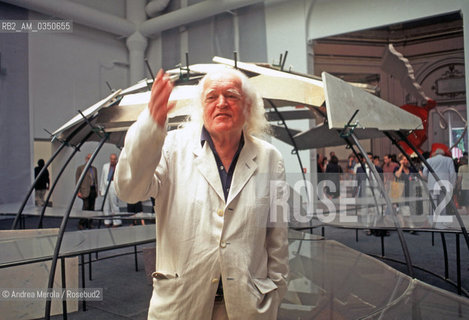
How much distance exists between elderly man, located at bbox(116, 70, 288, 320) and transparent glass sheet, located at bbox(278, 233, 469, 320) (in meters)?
0.46

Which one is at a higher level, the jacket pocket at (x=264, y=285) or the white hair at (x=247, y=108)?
the white hair at (x=247, y=108)

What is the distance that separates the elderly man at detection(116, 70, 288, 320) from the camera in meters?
1.37

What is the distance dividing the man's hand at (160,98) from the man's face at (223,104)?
0.28 metres

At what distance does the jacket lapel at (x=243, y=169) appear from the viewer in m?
1.41

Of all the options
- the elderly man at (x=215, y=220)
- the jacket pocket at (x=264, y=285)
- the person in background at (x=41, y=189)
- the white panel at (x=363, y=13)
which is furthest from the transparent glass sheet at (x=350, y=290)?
the person in background at (x=41, y=189)

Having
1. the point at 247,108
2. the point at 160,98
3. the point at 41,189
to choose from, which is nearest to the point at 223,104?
the point at 247,108

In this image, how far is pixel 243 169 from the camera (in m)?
1.46

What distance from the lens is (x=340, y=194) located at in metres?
2.47

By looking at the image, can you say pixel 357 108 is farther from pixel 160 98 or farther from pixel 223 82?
pixel 160 98

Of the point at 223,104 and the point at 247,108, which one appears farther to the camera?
the point at 247,108

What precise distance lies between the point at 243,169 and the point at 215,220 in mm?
218

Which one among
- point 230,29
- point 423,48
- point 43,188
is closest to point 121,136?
point 230,29

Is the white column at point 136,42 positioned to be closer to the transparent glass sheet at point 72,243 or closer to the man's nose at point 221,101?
the transparent glass sheet at point 72,243

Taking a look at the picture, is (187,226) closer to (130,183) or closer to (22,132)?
(130,183)
